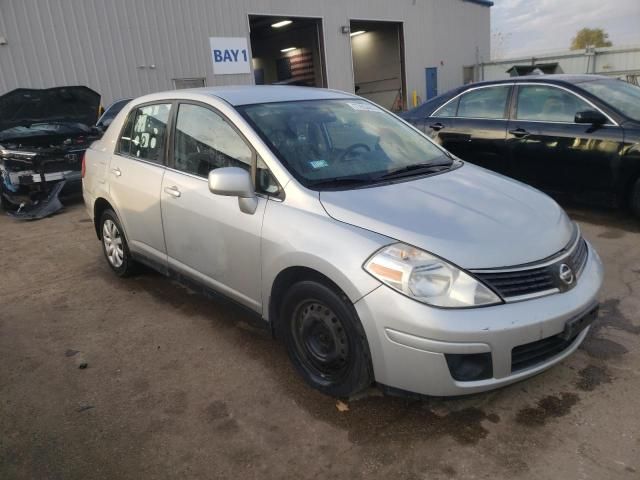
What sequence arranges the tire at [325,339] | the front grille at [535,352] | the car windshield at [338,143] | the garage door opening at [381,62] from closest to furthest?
the front grille at [535,352]
the tire at [325,339]
the car windshield at [338,143]
the garage door opening at [381,62]

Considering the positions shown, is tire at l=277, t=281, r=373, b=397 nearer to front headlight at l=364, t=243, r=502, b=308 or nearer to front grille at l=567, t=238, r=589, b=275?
front headlight at l=364, t=243, r=502, b=308

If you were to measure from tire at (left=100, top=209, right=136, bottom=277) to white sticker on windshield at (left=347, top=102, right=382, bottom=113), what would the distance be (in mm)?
2230

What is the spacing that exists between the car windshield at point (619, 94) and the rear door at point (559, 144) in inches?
7.8

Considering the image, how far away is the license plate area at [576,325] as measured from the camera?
2.38 metres

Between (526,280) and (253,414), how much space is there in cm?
153

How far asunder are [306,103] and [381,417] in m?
2.06

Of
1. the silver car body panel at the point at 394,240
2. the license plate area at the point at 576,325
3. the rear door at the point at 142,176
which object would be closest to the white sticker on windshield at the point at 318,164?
the silver car body panel at the point at 394,240

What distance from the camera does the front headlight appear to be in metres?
2.24

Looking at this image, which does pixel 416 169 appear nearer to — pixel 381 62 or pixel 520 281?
pixel 520 281

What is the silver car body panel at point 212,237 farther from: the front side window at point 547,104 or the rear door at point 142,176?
the front side window at point 547,104

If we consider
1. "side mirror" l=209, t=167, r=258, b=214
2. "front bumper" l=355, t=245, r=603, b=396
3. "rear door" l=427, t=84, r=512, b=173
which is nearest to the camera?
"front bumper" l=355, t=245, r=603, b=396

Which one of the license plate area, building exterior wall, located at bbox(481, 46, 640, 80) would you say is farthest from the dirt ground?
building exterior wall, located at bbox(481, 46, 640, 80)

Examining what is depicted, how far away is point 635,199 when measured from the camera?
5.05 meters

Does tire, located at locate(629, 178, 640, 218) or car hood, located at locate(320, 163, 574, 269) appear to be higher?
car hood, located at locate(320, 163, 574, 269)
